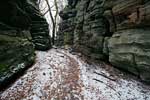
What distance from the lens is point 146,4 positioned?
9062mm

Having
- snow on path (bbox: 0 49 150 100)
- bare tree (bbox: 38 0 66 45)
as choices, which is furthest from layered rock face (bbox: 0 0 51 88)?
bare tree (bbox: 38 0 66 45)

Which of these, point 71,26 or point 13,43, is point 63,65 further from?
point 71,26

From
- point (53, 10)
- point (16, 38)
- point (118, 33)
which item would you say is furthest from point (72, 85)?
point (53, 10)

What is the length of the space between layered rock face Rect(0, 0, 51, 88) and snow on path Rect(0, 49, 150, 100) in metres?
0.72

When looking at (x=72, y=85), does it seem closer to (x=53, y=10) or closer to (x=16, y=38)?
(x=16, y=38)

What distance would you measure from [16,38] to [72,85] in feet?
17.2

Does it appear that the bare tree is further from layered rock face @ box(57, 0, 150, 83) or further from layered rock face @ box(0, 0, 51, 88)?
layered rock face @ box(57, 0, 150, 83)

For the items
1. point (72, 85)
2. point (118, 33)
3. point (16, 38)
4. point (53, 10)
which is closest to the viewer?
point (72, 85)

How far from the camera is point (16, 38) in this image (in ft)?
33.4

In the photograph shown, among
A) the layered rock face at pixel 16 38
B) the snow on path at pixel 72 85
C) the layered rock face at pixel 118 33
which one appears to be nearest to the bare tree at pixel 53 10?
the layered rock face at pixel 16 38

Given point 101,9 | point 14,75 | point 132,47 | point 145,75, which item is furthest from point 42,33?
point 145,75

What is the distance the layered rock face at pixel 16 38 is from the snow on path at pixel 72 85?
72cm

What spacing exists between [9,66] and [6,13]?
5054 mm

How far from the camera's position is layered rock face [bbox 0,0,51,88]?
775 cm
